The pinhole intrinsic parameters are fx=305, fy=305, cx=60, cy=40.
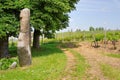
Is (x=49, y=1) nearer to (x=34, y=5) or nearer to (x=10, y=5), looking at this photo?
(x=34, y=5)

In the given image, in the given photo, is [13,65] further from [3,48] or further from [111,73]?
[3,48]

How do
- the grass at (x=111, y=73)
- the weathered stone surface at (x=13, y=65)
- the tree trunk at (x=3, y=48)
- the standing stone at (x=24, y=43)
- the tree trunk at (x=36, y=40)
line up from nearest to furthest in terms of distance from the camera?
the grass at (x=111, y=73)
the weathered stone surface at (x=13, y=65)
the standing stone at (x=24, y=43)
the tree trunk at (x=3, y=48)
the tree trunk at (x=36, y=40)

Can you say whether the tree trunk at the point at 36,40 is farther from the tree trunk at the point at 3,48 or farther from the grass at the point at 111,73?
the grass at the point at 111,73

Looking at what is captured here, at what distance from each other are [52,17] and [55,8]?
147 cm

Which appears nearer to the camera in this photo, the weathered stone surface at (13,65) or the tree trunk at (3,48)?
the weathered stone surface at (13,65)

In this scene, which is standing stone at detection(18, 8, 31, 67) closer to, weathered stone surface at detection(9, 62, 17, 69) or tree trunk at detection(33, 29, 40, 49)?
weathered stone surface at detection(9, 62, 17, 69)

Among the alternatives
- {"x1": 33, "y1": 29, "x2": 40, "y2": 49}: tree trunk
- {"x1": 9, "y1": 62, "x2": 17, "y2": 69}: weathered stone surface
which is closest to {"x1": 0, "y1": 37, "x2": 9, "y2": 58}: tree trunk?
{"x1": 9, "y1": 62, "x2": 17, "y2": 69}: weathered stone surface

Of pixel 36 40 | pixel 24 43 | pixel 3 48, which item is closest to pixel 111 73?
pixel 24 43

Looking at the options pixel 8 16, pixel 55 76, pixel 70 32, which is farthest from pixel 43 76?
pixel 70 32

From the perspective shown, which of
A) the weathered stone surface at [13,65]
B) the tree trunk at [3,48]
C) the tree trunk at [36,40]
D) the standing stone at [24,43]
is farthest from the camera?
the tree trunk at [36,40]

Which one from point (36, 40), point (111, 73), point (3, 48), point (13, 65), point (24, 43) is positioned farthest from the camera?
point (36, 40)

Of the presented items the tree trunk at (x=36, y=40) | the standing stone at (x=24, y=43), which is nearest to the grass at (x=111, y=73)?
the standing stone at (x=24, y=43)

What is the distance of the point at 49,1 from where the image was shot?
3506 cm

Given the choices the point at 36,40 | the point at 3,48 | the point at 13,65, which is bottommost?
the point at 13,65
